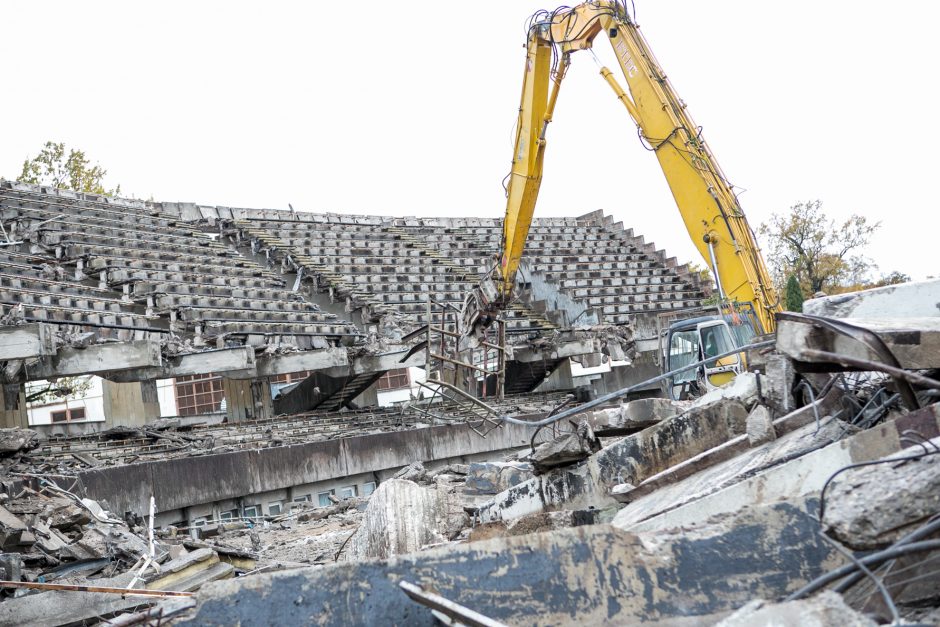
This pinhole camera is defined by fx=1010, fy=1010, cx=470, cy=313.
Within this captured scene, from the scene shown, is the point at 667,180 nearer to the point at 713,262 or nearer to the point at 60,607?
the point at 713,262

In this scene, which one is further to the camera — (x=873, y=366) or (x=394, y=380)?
(x=394, y=380)

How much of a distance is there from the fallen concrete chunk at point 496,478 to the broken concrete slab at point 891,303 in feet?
11.5

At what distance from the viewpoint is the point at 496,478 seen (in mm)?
9469

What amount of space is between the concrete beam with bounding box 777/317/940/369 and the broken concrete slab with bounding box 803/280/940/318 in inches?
70.1

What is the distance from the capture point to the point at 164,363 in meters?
15.1

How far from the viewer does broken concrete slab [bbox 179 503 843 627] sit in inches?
151

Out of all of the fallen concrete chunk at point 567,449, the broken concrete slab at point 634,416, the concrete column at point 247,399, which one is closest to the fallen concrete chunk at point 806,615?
the fallen concrete chunk at point 567,449

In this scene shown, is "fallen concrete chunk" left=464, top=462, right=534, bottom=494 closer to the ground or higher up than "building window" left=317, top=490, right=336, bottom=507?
higher up

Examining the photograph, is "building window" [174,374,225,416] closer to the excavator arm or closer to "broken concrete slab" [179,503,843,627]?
the excavator arm

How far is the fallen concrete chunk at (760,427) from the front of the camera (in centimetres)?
583

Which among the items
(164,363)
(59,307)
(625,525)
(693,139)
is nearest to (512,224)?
(693,139)

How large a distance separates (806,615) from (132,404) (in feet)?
56.2

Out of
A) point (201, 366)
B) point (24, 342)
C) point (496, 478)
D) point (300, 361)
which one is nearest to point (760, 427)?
point (496, 478)

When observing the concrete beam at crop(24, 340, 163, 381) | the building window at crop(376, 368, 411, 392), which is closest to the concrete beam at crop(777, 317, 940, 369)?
the concrete beam at crop(24, 340, 163, 381)
